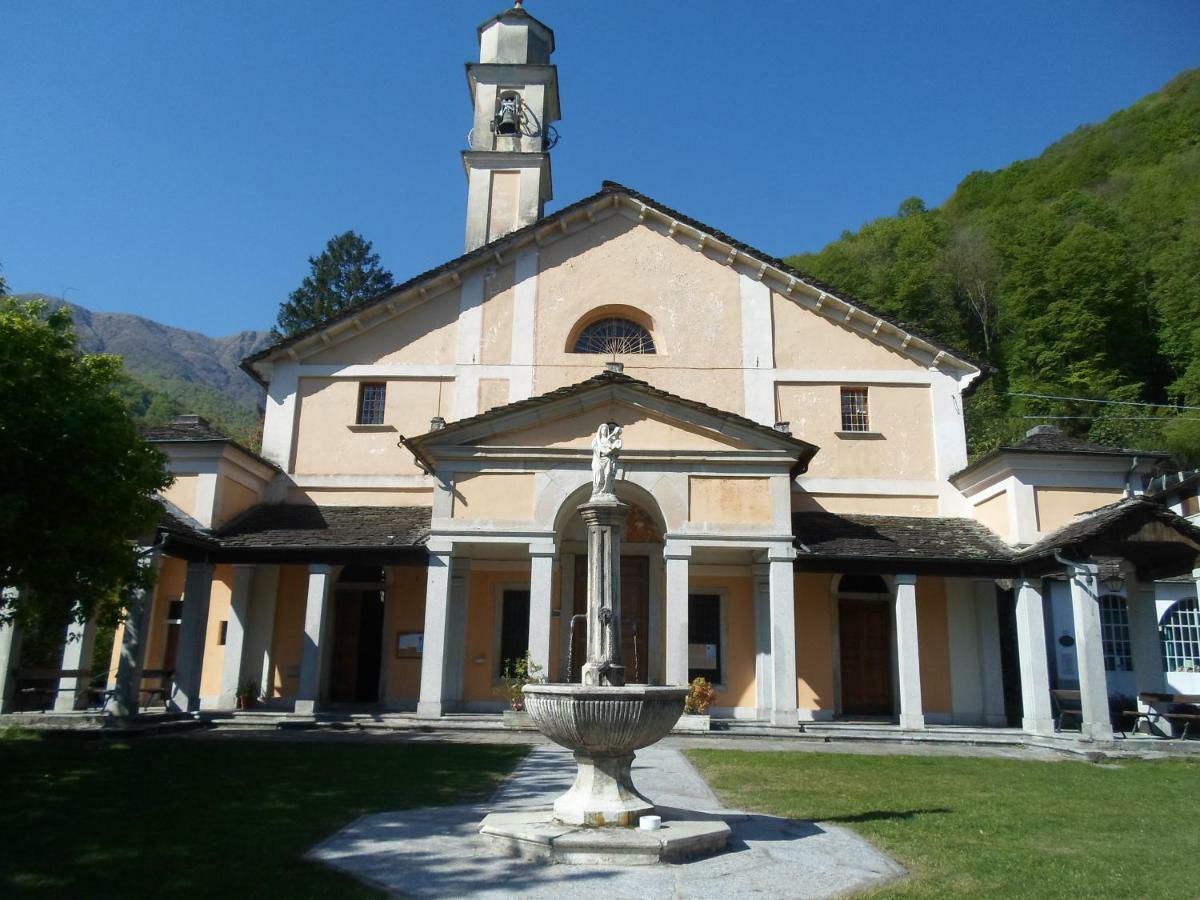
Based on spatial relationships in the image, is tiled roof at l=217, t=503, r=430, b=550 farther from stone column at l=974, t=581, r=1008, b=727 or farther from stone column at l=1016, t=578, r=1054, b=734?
stone column at l=974, t=581, r=1008, b=727

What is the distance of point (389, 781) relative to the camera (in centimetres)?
1088

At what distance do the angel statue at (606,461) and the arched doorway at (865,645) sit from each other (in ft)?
42.7

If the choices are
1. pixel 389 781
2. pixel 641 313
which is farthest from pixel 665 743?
pixel 641 313

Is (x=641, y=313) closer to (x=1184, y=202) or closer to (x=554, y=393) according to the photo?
(x=554, y=393)

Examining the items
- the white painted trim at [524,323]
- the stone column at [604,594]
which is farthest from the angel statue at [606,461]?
the white painted trim at [524,323]

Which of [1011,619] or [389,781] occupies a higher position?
[1011,619]

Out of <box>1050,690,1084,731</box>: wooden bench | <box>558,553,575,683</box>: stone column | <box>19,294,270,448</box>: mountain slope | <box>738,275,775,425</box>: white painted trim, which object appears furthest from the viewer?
<box>19,294,270,448</box>: mountain slope

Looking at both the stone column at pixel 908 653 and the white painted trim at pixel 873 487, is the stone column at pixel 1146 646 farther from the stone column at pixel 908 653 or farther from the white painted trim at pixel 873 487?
the white painted trim at pixel 873 487

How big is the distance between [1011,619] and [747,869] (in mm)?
19549

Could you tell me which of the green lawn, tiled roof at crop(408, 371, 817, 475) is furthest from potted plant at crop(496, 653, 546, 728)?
tiled roof at crop(408, 371, 817, 475)

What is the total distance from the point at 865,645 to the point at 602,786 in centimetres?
1458

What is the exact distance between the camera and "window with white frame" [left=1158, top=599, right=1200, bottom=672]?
93.0 feet

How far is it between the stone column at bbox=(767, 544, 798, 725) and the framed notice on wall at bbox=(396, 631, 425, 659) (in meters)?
7.78

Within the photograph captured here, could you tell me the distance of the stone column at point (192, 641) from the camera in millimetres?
17922
